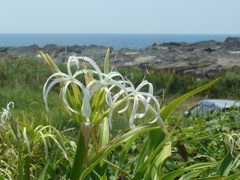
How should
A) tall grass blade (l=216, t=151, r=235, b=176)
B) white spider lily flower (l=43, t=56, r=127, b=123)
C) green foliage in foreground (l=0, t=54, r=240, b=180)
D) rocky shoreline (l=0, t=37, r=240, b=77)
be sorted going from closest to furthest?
white spider lily flower (l=43, t=56, r=127, b=123) < green foliage in foreground (l=0, t=54, r=240, b=180) < tall grass blade (l=216, t=151, r=235, b=176) < rocky shoreline (l=0, t=37, r=240, b=77)

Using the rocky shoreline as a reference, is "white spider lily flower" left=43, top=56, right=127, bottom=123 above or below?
above

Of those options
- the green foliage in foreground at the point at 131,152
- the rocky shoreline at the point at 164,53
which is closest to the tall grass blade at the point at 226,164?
the green foliage in foreground at the point at 131,152

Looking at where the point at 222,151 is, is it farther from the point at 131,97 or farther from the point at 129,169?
the point at 131,97

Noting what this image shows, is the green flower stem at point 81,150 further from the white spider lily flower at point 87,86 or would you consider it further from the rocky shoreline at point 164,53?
the rocky shoreline at point 164,53

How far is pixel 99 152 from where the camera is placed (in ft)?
6.78

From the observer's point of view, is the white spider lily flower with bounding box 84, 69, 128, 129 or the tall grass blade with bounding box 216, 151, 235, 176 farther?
the tall grass blade with bounding box 216, 151, 235, 176

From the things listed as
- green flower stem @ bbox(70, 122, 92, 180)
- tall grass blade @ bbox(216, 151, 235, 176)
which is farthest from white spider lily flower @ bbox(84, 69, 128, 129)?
tall grass blade @ bbox(216, 151, 235, 176)

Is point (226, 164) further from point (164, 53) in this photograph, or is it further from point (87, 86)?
point (164, 53)

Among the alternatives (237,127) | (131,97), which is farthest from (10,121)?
(237,127)

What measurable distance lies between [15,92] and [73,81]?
12.2 metres

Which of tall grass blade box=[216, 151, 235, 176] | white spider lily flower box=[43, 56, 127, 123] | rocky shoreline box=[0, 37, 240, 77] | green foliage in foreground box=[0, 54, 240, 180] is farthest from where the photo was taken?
rocky shoreline box=[0, 37, 240, 77]

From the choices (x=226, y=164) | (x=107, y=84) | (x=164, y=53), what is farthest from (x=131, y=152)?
(x=164, y=53)

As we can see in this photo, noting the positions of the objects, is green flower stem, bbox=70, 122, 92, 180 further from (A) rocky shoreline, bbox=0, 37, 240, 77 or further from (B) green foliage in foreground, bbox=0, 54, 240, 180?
(A) rocky shoreline, bbox=0, 37, 240, 77

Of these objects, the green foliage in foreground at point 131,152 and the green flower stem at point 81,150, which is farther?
the green foliage in foreground at point 131,152
